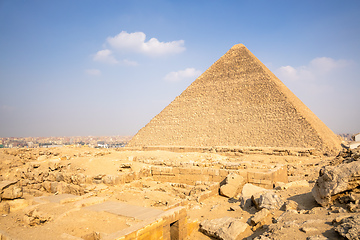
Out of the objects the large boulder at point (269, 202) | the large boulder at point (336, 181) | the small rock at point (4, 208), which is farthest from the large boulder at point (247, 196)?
the small rock at point (4, 208)

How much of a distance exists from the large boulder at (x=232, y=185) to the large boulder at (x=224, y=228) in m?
2.04

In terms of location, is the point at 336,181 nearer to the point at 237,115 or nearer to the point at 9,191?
the point at 9,191

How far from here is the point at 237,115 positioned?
36469 millimetres

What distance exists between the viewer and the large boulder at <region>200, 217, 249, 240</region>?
4.18 meters

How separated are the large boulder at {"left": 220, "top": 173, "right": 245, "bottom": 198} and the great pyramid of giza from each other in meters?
21.5

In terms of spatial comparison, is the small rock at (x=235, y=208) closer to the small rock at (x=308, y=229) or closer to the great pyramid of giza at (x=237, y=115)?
the small rock at (x=308, y=229)

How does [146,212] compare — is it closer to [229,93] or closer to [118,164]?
[118,164]

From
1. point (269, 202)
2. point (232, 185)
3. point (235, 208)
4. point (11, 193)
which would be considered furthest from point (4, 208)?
point (232, 185)

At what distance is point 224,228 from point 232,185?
8.67ft

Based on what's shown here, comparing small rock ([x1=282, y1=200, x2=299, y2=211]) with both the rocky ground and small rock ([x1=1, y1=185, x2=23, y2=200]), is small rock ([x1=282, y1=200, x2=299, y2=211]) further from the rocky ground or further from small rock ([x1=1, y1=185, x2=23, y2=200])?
small rock ([x1=1, y1=185, x2=23, y2=200])

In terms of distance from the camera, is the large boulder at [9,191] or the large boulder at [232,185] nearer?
the large boulder at [9,191]

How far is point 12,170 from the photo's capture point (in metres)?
8.67

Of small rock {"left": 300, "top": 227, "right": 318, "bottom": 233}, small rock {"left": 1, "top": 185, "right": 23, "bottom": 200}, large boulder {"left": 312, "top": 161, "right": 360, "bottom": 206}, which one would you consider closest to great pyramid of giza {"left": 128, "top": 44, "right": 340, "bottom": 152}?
large boulder {"left": 312, "top": 161, "right": 360, "bottom": 206}

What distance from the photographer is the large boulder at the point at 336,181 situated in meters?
3.69
